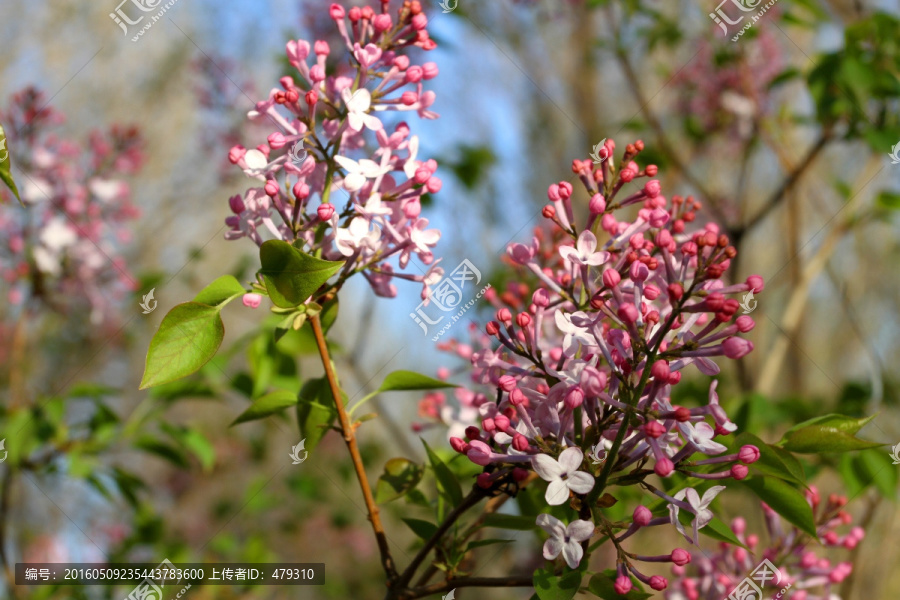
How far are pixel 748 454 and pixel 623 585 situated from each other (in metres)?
→ 0.19

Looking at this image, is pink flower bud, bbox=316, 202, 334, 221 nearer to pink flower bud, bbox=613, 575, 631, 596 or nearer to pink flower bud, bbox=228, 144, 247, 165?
pink flower bud, bbox=228, 144, 247, 165

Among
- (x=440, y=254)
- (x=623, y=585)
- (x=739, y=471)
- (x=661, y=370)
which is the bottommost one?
(x=440, y=254)

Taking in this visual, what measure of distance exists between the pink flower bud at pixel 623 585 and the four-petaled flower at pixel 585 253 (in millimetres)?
339

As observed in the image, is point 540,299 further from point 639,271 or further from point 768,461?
point 768,461

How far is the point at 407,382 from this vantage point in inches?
38.2

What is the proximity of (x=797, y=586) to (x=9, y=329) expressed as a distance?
4.57 metres

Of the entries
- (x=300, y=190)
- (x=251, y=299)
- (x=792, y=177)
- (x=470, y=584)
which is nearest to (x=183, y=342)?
(x=251, y=299)

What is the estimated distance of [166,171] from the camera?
6.46 metres

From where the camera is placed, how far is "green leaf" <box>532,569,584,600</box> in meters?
0.71

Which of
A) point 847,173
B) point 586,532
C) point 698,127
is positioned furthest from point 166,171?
point 586,532

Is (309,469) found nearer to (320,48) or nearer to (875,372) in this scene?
(875,372)

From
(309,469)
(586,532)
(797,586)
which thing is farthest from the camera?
(309,469)

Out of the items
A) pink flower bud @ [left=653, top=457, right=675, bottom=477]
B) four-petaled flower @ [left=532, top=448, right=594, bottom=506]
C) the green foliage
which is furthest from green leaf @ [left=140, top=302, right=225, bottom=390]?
pink flower bud @ [left=653, top=457, right=675, bottom=477]

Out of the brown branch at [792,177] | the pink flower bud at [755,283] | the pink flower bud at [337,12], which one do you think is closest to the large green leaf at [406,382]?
the pink flower bud at [755,283]
